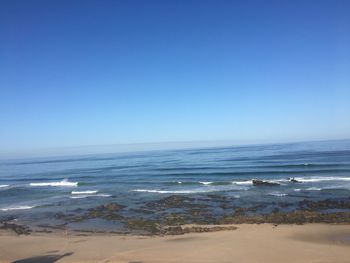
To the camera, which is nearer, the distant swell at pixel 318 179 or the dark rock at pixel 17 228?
the dark rock at pixel 17 228

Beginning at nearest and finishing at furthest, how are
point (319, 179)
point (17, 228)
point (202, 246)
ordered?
point (202, 246), point (17, 228), point (319, 179)

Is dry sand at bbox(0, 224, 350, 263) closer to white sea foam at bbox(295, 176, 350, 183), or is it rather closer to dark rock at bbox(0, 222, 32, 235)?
dark rock at bbox(0, 222, 32, 235)

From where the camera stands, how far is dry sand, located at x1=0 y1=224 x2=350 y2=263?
40.9 feet

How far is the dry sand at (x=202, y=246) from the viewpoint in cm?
1246

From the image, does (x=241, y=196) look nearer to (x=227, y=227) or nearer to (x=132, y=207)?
(x=132, y=207)

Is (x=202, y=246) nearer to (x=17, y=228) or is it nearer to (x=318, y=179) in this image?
(x=17, y=228)

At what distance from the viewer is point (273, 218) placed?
18.6 metres

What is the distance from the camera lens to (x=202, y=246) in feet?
45.8

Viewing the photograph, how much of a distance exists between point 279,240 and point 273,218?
426cm

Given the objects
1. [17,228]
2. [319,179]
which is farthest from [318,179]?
[17,228]

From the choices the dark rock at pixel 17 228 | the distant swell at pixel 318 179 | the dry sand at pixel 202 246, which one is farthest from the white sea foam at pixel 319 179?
the dark rock at pixel 17 228

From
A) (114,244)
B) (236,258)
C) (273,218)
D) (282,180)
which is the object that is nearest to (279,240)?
(236,258)

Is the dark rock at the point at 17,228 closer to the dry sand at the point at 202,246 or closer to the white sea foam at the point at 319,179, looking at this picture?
the dry sand at the point at 202,246

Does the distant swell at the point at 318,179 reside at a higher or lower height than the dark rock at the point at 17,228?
lower
